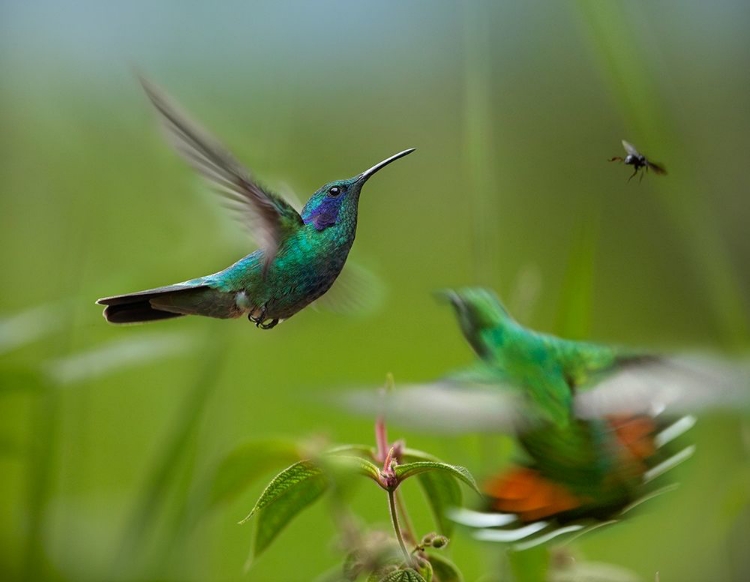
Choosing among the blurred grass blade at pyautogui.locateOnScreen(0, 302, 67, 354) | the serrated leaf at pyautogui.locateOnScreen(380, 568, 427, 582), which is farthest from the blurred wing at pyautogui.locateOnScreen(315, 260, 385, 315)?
the blurred grass blade at pyautogui.locateOnScreen(0, 302, 67, 354)

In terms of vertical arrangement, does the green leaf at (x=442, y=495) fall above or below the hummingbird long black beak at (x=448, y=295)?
below

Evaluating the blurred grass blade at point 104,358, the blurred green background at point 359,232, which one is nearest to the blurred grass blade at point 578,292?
the blurred green background at point 359,232

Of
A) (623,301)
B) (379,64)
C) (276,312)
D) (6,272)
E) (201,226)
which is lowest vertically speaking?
(276,312)

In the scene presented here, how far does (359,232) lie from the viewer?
1.38ft

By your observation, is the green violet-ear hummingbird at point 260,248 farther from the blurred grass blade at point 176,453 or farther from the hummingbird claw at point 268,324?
the blurred grass blade at point 176,453

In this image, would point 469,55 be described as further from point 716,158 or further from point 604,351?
point 716,158

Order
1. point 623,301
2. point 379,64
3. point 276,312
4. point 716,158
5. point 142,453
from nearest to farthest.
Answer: point 276,312
point 379,64
point 623,301
point 716,158
point 142,453

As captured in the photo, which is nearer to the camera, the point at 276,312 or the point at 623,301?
the point at 276,312

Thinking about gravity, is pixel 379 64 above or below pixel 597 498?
above

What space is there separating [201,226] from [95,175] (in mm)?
752

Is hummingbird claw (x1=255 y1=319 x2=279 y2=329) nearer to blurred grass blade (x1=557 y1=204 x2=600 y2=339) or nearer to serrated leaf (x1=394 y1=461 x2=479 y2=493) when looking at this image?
serrated leaf (x1=394 y1=461 x2=479 y2=493)

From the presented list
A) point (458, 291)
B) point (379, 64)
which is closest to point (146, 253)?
point (379, 64)

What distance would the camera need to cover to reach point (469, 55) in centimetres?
55

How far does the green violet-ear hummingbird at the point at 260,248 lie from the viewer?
30 centimetres
